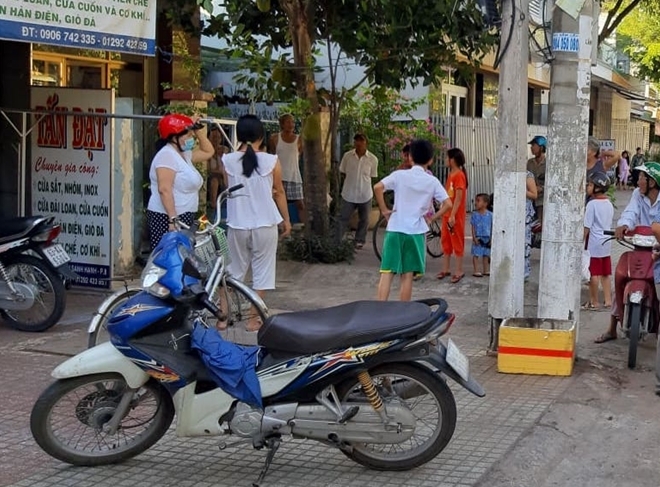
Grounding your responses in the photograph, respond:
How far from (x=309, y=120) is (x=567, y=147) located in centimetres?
483

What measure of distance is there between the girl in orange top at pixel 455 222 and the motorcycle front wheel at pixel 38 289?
15.4 feet

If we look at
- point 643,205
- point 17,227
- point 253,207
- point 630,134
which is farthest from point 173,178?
point 630,134

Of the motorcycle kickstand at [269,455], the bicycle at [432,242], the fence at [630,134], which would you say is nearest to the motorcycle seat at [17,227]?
the motorcycle kickstand at [269,455]

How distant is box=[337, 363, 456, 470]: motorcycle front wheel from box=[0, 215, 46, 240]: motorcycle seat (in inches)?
171

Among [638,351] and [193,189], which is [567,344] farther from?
[193,189]

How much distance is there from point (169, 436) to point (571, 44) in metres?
4.18

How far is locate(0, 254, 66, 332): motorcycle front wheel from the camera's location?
832 centimetres

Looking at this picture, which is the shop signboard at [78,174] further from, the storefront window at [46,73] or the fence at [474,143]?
the fence at [474,143]

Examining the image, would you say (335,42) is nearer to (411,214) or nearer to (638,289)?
(411,214)

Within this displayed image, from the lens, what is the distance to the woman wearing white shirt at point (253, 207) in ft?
25.9

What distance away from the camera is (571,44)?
727 centimetres

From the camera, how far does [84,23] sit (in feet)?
28.0

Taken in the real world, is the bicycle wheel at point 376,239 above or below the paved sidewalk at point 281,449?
above

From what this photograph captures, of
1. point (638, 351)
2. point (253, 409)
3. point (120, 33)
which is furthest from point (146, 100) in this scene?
point (253, 409)
